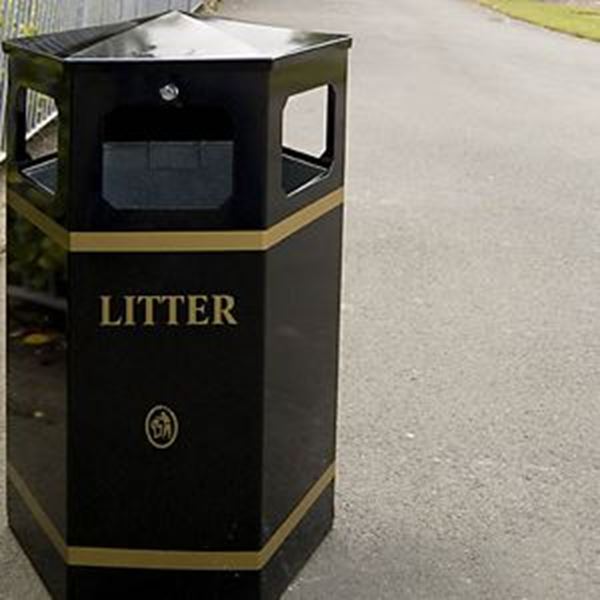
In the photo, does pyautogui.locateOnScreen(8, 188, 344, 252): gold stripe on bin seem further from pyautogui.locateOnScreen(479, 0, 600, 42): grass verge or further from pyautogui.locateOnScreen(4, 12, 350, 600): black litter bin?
pyautogui.locateOnScreen(479, 0, 600, 42): grass verge

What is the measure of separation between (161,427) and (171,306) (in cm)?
30

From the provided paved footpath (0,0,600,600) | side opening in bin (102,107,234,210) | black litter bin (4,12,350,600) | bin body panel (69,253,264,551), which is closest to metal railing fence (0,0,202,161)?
paved footpath (0,0,600,600)

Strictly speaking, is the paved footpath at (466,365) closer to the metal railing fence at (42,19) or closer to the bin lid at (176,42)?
the bin lid at (176,42)

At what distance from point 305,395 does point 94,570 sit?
0.68 meters

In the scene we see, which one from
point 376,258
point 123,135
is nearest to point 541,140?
point 376,258

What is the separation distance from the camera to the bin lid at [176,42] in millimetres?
3424

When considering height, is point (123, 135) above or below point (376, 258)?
above

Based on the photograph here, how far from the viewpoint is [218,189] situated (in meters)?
3.87

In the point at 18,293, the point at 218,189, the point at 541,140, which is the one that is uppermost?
the point at 218,189

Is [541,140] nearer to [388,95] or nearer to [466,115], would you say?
[466,115]

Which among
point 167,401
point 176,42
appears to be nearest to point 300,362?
point 167,401

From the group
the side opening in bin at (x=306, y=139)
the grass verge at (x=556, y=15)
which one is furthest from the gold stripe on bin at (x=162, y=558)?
the grass verge at (x=556, y=15)

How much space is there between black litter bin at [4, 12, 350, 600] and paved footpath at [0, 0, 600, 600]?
33cm

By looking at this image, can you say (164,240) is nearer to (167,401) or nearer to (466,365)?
(167,401)
